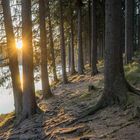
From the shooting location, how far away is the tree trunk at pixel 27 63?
37.8ft

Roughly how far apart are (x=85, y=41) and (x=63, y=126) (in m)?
27.6

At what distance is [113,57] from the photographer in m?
8.45

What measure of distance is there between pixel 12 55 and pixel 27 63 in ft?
4.28

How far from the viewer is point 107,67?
8.53m

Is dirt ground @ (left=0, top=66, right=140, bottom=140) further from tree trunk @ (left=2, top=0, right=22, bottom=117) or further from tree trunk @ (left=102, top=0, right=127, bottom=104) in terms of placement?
tree trunk @ (left=2, top=0, right=22, bottom=117)

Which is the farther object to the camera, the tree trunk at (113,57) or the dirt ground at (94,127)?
the tree trunk at (113,57)

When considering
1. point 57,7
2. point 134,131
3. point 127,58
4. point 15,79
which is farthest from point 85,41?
point 134,131

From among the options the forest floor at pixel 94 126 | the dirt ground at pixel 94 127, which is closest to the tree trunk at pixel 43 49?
the forest floor at pixel 94 126

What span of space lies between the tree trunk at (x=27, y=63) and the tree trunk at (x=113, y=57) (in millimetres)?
4101

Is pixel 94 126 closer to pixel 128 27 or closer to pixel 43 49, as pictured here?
pixel 43 49

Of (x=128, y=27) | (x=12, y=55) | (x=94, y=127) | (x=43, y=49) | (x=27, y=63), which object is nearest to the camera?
(x=94, y=127)

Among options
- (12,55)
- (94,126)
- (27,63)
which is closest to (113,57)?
(94,126)

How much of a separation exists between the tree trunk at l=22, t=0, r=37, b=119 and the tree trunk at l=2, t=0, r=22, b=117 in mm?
1053

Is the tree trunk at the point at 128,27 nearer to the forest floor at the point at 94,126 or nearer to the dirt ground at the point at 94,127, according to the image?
the forest floor at the point at 94,126
